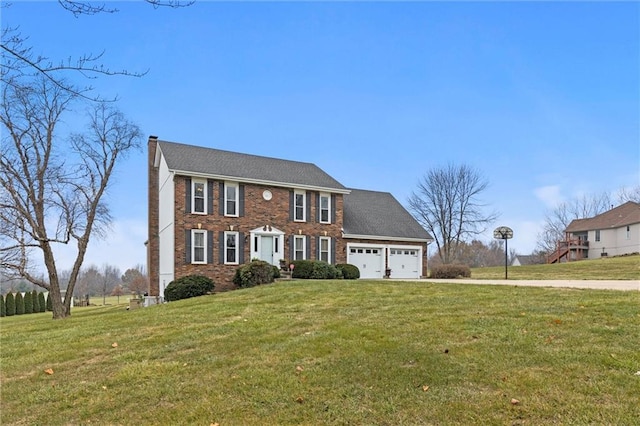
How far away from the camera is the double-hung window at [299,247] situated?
23812 millimetres

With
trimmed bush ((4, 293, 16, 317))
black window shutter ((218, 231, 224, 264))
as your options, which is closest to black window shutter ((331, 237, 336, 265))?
black window shutter ((218, 231, 224, 264))

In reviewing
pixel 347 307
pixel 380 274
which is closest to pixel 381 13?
pixel 347 307

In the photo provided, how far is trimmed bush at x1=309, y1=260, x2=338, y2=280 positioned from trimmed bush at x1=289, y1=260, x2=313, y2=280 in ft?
0.65

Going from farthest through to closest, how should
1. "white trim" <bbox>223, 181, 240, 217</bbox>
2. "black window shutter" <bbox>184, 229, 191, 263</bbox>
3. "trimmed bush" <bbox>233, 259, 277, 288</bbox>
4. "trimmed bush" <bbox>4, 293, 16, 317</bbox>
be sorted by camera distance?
"trimmed bush" <bbox>4, 293, 16, 317</bbox>, "white trim" <bbox>223, 181, 240, 217</bbox>, "black window shutter" <bbox>184, 229, 191, 263</bbox>, "trimmed bush" <bbox>233, 259, 277, 288</bbox>

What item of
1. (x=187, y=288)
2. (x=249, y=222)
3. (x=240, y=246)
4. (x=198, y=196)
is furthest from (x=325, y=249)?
(x=187, y=288)

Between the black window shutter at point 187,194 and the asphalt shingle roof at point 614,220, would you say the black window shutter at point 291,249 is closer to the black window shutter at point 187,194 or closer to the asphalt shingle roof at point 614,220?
the black window shutter at point 187,194

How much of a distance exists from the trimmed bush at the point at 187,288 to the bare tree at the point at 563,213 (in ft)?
153

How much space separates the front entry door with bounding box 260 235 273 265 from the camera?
23.0m

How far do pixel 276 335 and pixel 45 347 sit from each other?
4.96 metres

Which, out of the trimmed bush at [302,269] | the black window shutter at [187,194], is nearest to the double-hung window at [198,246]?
the black window shutter at [187,194]

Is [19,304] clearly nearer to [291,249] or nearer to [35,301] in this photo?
[35,301]

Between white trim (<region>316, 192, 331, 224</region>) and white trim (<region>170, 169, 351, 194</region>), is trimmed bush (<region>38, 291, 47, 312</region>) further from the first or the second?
white trim (<region>316, 192, 331, 224</region>)

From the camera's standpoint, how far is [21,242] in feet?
72.7

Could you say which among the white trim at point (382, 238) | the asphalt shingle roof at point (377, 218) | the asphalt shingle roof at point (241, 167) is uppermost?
the asphalt shingle roof at point (241, 167)
